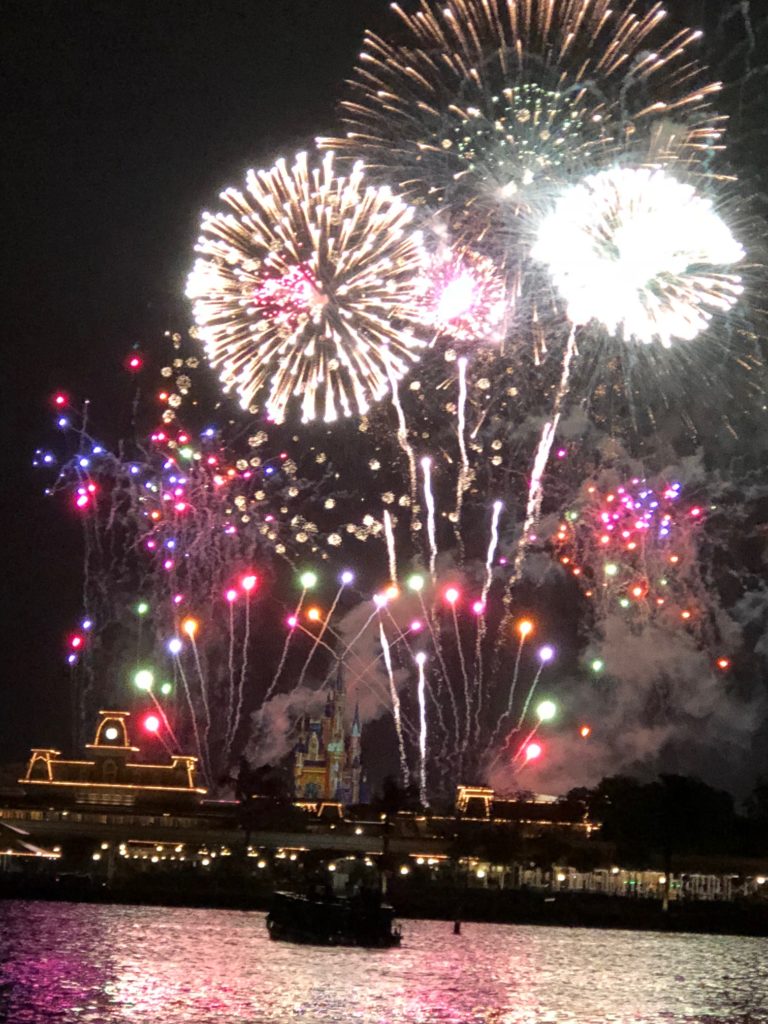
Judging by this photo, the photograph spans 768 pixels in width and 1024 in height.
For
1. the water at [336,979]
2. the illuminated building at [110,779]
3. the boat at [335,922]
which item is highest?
the illuminated building at [110,779]

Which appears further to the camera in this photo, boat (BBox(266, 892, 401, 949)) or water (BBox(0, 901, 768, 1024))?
boat (BBox(266, 892, 401, 949))

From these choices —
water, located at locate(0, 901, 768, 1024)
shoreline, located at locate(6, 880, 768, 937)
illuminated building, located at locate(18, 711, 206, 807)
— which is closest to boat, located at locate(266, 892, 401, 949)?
water, located at locate(0, 901, 768, 1024)

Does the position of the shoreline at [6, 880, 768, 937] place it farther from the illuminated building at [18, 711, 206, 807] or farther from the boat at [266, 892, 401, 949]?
the illuminated building at [18, 711, 206, 807]

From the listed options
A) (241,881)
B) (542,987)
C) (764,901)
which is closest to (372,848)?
(241,881)

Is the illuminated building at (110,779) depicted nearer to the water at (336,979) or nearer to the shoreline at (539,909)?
the shoreline at (539,909)

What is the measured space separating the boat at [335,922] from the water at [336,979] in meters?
1.10

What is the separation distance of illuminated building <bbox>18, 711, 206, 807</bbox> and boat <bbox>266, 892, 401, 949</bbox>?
5812 cm

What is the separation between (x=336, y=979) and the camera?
4756cm

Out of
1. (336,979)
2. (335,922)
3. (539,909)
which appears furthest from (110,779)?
(336,979)

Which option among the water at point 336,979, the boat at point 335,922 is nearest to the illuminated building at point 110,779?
the water at point 336,979

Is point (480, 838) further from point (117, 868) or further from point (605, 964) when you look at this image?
point (605, 964)

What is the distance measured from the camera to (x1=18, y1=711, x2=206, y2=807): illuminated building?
395 feet

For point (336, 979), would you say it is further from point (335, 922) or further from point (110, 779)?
point (110, 779)

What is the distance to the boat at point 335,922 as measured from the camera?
5997 centimetres
